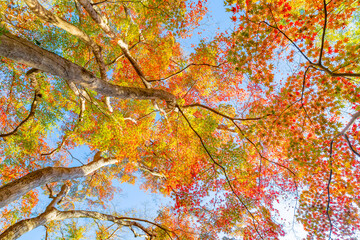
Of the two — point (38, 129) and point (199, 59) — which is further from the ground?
point (199, 59)

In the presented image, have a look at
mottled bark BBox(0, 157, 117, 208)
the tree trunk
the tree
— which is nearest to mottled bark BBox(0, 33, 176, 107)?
the tree

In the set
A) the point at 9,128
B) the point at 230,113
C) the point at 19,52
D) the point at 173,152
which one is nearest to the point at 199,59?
the point at 230,113

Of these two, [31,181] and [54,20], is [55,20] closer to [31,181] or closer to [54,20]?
[54,20]

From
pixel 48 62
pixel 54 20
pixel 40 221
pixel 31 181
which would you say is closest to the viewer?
pixel 48 62

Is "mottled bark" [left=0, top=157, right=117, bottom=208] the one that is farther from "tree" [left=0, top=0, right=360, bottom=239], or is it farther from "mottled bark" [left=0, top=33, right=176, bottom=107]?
"mottled bark" [left=0, top=33, right=176, bottom=107]

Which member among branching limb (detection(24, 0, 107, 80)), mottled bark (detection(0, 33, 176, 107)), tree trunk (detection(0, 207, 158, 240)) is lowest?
tree trunk (detection(0, 207, 158, 240))

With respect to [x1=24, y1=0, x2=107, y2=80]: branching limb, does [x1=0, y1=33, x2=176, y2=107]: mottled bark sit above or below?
below

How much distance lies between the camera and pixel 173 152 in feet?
25.7

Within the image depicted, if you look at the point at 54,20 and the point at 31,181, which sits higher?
the point at 54,20

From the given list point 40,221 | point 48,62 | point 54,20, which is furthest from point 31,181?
point 54,20

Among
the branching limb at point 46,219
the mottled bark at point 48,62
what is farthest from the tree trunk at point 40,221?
the mottled bark at point 48,62

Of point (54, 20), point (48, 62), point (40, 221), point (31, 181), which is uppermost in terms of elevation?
point (54, 20)

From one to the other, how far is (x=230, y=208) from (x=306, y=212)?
8.80ft

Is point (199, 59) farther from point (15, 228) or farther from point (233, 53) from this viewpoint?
point (15, 228)
